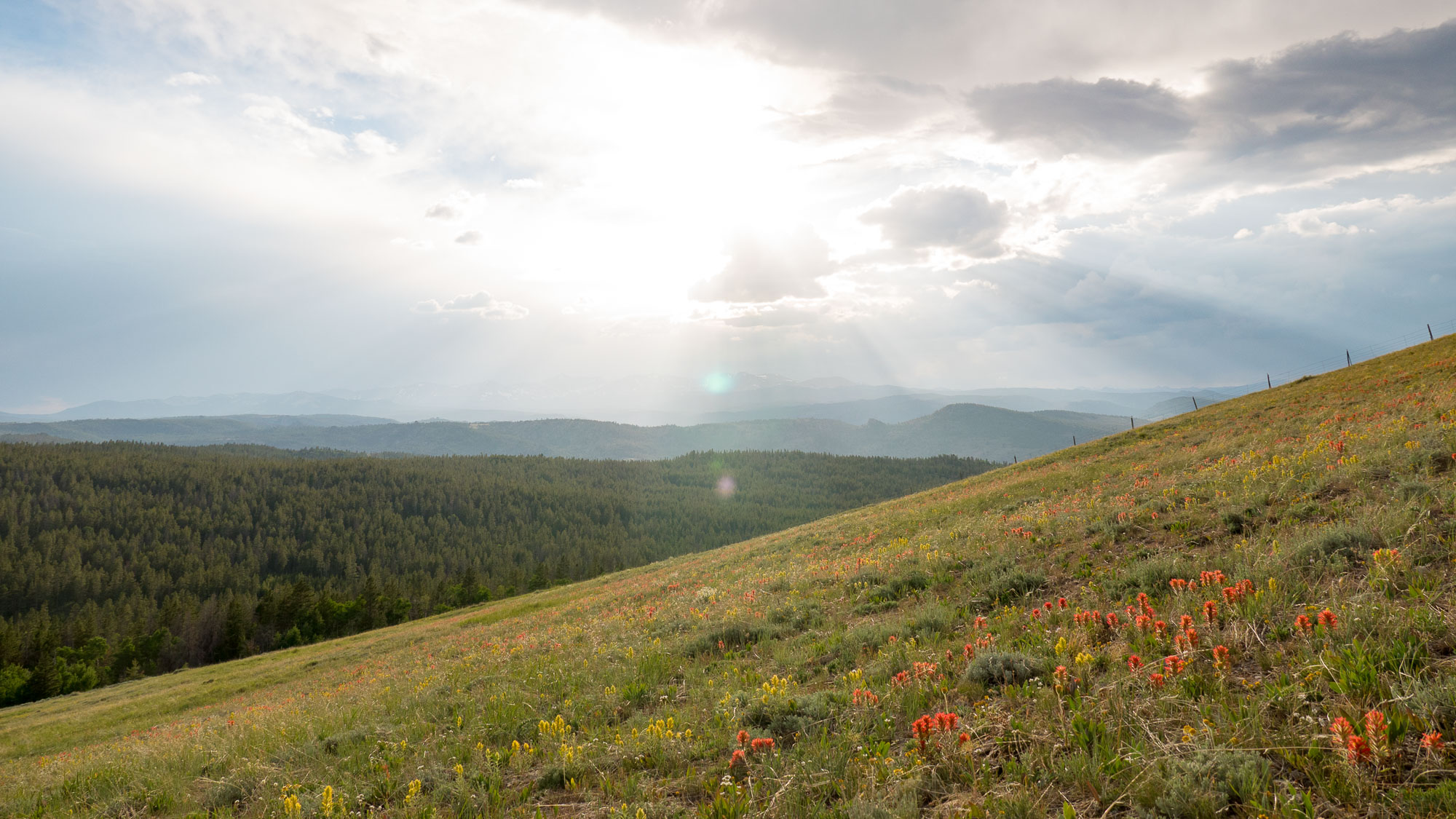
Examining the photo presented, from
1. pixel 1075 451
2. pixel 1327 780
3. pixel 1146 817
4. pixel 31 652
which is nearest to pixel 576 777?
pixel 1146 817

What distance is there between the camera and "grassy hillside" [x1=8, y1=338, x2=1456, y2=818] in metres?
4.36

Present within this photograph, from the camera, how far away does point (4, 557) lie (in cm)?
13788

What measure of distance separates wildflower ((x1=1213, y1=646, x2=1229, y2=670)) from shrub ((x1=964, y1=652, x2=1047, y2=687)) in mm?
1583

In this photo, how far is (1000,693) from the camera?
20.7 ft

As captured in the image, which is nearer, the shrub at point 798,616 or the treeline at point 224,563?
the shrub at point 798,616

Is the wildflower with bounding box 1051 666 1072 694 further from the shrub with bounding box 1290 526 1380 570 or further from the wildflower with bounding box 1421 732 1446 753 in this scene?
the shrub with bounding box 1290 526 1380 570

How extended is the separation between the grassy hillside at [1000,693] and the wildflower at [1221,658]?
0.10m

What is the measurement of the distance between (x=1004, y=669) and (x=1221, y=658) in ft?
6.65

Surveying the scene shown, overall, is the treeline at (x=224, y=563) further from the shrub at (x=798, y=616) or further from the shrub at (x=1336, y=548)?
the shrub at (x=1336, y=548)

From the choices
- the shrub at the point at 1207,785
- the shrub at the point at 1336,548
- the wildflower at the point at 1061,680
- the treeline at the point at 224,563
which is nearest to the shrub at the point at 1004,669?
the wildflower at the point at 1061,680

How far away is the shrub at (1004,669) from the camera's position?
6492 millimetres

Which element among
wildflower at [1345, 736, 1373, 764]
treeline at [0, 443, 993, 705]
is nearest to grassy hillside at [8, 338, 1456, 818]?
wildflower at [1345, 736, 1373, 764]

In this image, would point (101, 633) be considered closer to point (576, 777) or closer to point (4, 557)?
point (4, 557)

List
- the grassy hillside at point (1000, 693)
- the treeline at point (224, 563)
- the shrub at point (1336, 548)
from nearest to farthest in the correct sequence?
the grassy hillside at point (1000, 693), the shrub at point (1336, 548), the treeline at point (224, 563)
